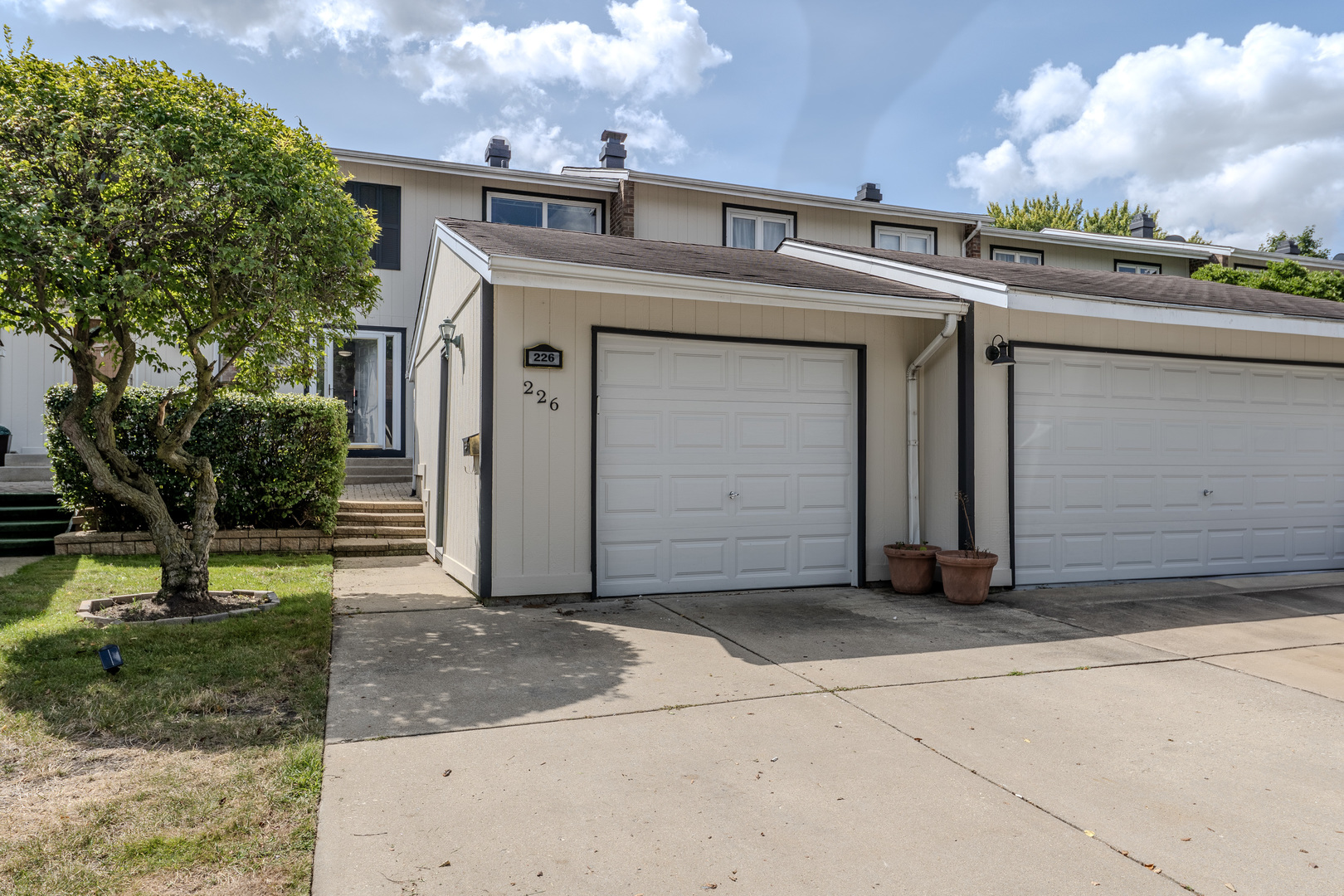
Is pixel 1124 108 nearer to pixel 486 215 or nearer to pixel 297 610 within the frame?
pixel 486 215

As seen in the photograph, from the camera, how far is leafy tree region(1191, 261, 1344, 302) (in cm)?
1666

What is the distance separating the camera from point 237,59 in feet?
30.1

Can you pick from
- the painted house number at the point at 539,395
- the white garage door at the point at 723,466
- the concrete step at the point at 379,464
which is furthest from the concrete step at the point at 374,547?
the painted house number at the point at 539,395

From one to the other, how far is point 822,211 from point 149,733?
1422cm

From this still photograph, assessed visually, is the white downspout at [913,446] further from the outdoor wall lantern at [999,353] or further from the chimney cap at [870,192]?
the chimney cap at [870,192]

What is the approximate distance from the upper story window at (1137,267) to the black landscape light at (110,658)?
19.7m

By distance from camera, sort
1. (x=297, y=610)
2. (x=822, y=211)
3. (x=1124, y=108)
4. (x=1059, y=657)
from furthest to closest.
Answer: (x=1124, y=108), (x=822, y=211), (x=297, y=610), (x=1059, y=657)

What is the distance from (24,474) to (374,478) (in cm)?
424

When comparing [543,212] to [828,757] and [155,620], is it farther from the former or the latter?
[828,757]

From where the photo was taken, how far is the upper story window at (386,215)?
43.7ft

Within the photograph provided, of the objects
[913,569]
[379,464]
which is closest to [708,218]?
[379,464]

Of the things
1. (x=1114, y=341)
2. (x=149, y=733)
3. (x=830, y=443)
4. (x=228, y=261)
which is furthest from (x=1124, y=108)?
(x=149, y=733)

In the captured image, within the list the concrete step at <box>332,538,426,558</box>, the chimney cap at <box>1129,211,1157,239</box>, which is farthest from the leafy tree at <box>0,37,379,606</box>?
the chimney cap at <box>1129,211,1157,239</box>

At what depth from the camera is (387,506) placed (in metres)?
10.6
